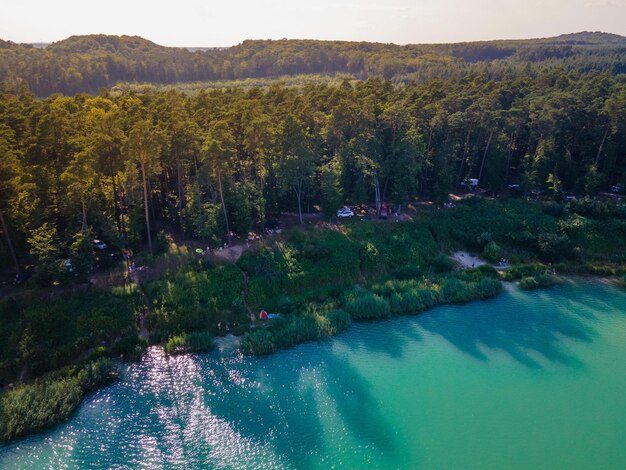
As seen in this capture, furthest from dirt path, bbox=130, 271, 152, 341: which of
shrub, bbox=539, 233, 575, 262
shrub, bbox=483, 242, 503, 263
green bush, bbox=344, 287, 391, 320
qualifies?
shrub, bbox=539, 233, 575, 262

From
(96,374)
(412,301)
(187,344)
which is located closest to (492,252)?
(412,301)

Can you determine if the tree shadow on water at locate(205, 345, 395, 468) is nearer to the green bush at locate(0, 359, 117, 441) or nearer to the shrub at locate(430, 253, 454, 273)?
the green bush at locate(0, 359, 117, 441)

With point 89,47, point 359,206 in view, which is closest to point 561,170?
point 359,206

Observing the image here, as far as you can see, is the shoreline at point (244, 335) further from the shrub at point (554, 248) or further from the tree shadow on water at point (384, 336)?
the shrub at point (554, 248)

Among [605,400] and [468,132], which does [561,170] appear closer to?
[468,132]

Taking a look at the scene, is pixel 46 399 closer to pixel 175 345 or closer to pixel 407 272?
pixel 175 345

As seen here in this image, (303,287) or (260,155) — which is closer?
(303,287)
